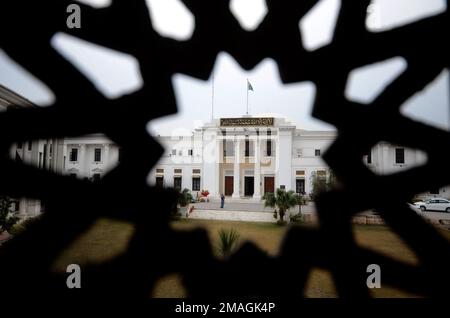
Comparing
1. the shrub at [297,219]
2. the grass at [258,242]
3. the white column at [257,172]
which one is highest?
the white column at [257,172]

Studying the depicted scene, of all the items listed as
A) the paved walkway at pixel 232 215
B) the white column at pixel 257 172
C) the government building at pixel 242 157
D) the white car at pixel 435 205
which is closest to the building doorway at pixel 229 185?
the government building at pixel 242 157

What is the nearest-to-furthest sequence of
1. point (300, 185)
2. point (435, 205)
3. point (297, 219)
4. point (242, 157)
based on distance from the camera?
point (297, 219)
point (435, 205)
point (300, 185)
point (242, 157)

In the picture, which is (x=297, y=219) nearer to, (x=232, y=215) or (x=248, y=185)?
(x=232, y=215)

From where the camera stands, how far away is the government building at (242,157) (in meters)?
33.1

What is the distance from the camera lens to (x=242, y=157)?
34.6 metres

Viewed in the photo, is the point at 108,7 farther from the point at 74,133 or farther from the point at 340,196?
the point at 340,196

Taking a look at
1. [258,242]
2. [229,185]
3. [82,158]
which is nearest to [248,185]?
[229,185]

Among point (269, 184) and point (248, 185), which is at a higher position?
point (269, 184)

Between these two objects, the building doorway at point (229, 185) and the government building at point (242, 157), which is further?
the building doorway at point (229, 185)

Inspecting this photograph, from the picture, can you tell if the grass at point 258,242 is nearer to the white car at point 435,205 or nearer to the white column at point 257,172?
the white car at point 435,205

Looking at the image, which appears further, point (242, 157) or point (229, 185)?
point (229, 185)

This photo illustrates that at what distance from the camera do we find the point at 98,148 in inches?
1443

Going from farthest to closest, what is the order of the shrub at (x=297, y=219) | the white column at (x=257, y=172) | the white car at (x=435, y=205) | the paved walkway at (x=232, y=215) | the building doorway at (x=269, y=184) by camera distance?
1. the building doorway at (x=269, y=184)
2. the white column at (x=257, y=172)
3. the white car at (x=435, y=205)
4. the paved walkway at (x=232, y=215)
5. the shrub at (x=297, y=219)

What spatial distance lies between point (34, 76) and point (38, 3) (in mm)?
409
